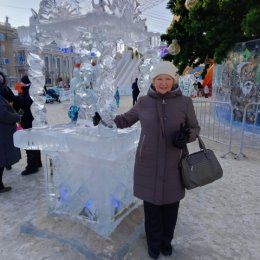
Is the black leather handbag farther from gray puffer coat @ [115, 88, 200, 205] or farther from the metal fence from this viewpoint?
the metal fence

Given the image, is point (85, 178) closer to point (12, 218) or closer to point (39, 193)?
point (12, 218)

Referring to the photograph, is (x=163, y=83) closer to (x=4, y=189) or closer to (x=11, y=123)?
(x=11, y=123)

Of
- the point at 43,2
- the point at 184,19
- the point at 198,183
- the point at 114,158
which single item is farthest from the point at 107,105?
the point at 184,19

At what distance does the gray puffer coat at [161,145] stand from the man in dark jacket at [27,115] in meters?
2.53

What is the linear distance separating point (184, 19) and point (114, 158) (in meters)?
7.61

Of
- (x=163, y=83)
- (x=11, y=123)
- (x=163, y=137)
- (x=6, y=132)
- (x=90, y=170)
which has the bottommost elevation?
(x=90, y=170)

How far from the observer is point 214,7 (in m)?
7.24

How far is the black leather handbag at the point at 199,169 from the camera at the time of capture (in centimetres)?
207

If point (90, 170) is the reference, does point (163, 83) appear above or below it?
above

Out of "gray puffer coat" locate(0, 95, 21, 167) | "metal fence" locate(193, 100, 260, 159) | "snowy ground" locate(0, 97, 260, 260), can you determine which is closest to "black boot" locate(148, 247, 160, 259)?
"snowy ground" locate(0, 97, 260, 260)

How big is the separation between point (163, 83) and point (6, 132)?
239 centimetres

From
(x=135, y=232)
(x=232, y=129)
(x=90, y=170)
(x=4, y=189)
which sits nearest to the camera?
(x=90, y=170)

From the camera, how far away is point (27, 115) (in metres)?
4.19

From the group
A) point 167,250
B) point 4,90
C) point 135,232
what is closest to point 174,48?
point 4,90
